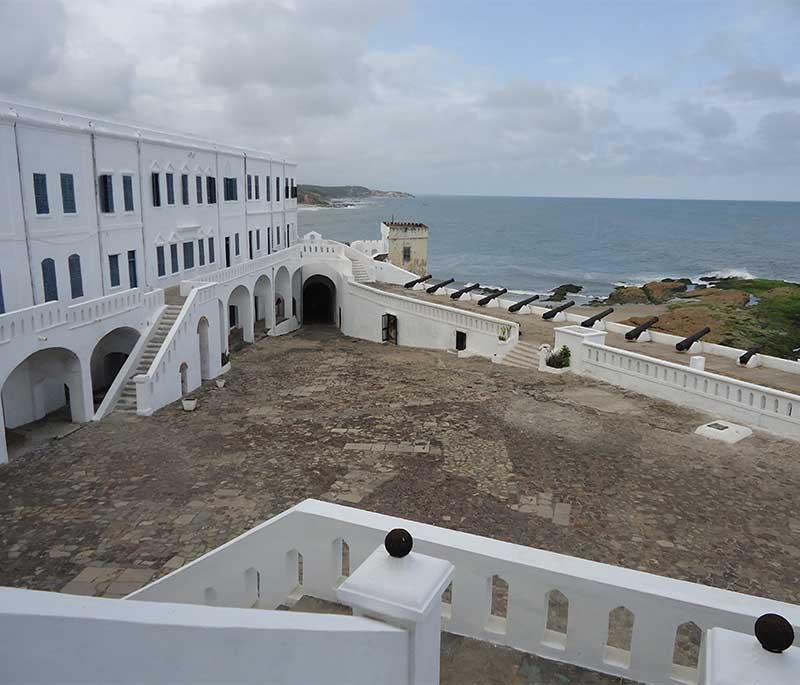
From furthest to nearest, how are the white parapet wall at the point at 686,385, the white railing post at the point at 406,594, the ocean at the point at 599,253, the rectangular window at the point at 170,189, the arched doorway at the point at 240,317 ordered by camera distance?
the ocean at the point at 599,253 < the arched doorway at the point at 240,317 < the rectangular window at the point at 170,189 < the white parapet wall at the point at 686,385 < the white railing post at the point at 406,594

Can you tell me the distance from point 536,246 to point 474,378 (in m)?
116

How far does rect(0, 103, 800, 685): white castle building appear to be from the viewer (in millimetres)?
3738

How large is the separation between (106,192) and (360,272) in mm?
19593

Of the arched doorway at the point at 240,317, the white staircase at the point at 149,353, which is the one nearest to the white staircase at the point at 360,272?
the arched doorway at the point at 240,317

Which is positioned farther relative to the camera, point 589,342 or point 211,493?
point 589,342

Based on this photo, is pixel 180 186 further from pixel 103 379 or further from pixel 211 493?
pixel 211 493

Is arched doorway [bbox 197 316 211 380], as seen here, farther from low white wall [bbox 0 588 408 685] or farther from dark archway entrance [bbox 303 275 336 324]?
dark archway entrance [bbox 303 275 336 324]

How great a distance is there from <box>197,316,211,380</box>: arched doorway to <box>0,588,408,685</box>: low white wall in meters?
21.1

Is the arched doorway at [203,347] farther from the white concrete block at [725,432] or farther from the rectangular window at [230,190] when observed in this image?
the white concrete block at [725,432]

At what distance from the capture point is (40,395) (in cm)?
1936

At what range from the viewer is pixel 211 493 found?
43.1 ft

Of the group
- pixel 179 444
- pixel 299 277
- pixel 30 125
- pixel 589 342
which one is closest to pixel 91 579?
pixel 179 444

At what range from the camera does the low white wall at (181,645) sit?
3.43 metres

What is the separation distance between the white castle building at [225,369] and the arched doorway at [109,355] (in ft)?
0.31
